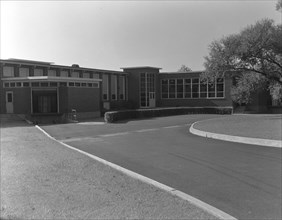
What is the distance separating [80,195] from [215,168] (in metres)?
4.24

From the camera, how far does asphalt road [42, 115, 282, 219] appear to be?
662 centimetres

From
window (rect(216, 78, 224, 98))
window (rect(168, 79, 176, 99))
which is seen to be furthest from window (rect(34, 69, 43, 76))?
window (rect(216, 78, 224, 98))

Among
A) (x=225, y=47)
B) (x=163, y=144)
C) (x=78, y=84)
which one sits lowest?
(x=163, y=144)

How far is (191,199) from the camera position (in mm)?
6492

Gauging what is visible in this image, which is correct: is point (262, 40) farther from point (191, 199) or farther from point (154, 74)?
point (154, 74)

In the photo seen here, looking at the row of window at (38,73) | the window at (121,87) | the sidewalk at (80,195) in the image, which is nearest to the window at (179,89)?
the window at (121,87)

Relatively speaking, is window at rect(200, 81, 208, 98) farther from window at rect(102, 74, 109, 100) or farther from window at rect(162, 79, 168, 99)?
window at rect(102, 74, 109, 100)

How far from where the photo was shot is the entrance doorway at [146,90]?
2069 inches

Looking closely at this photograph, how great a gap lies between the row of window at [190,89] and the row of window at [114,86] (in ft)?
19.2

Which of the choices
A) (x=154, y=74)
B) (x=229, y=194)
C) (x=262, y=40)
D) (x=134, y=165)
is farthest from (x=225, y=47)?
(x=154, y=74)

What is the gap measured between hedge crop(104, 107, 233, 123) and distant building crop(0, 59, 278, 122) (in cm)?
400

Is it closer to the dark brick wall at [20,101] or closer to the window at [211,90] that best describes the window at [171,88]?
the window at [211,90]

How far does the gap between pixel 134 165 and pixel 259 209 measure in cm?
489

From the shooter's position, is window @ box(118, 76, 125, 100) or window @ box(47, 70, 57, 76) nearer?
window @ box(47, 70, 57, 76)
